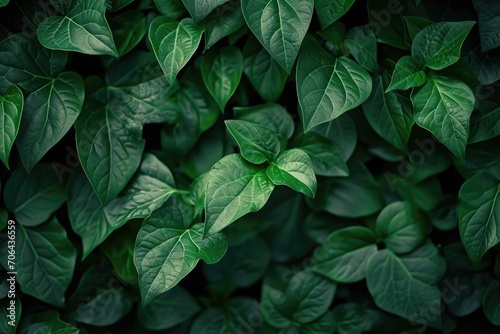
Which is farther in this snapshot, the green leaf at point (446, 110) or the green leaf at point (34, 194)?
the green leaf at point (34, 194)

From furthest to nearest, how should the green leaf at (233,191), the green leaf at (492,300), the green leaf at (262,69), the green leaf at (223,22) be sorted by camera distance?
the green leaf at (492,300) → the green leaf at (262,69) → the green leaf at (223,22) → the green leaf at (233,191)

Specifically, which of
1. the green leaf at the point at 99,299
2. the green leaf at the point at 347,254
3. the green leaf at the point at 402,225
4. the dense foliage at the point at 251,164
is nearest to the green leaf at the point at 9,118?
the dense foliage at the point at 251,164

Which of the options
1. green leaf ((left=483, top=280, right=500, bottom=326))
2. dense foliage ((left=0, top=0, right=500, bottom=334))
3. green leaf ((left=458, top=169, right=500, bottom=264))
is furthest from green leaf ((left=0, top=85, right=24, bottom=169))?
green leaf ((left=483, top=280, right=500, bottom=326))

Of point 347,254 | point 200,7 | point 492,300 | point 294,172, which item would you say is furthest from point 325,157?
point 492,300

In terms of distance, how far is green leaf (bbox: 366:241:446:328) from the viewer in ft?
5.31

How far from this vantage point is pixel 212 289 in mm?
1780

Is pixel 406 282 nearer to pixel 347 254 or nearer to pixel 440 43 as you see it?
pixel 347 254

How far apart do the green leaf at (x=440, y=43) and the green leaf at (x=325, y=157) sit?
302 mm

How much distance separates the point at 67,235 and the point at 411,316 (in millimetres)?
963

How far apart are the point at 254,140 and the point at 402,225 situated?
19.4 inches

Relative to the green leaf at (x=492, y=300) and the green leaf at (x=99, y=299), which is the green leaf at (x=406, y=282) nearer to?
the green leaf at (x=492, y=300)

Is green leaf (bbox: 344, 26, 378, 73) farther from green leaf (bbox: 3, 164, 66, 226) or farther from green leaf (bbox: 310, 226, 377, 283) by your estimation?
Result: green leaf (bbox: 3, 164, 66, 226)

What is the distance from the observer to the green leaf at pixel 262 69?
5.04 ft

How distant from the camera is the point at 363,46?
1.48m
